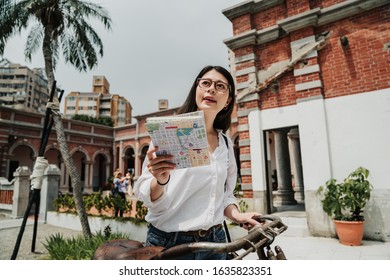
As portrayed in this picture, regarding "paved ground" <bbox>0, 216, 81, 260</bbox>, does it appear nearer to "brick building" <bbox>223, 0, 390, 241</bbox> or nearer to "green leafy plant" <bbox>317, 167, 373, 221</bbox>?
"brick building" <bbox>223, 0, 390, 241</bbox>

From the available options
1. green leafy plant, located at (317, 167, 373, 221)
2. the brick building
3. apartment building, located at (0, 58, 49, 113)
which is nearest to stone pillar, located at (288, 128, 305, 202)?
the brick building

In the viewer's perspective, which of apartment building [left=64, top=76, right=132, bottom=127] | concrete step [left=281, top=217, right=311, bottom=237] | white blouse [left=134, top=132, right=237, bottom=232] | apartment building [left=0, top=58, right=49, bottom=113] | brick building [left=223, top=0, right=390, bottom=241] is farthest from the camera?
apartment building [left=64, top=76, right=132, bottom=127]

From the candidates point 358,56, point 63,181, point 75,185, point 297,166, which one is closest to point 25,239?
point 75,185

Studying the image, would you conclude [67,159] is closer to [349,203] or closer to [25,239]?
[25,239]

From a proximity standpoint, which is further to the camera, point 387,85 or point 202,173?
point 387,85

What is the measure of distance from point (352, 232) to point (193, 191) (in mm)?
4091

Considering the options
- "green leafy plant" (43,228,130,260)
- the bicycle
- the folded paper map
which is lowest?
"green leafy plant" (43,228,130,260)

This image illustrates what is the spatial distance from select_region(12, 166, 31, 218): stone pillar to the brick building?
25.2 feet

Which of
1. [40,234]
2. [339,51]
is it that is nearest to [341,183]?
[339,51]

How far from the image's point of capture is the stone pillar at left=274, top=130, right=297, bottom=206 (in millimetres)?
8062

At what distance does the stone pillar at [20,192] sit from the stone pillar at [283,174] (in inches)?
350

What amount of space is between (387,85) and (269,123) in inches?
87.8

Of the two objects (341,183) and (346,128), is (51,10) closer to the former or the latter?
(346,128)
